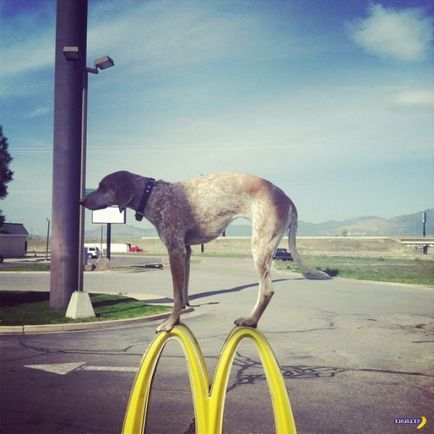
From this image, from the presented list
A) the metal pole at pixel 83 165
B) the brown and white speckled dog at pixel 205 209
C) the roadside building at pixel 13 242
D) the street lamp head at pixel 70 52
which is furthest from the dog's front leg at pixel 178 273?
the roadside building at pixel 13 242

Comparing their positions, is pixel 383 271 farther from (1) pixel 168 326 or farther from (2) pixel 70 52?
(1) pixel 168 326

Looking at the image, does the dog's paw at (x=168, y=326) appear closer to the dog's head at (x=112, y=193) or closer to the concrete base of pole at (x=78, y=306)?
the dog's head at (x=112, y=193)

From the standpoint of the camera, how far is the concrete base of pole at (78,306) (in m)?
9.95

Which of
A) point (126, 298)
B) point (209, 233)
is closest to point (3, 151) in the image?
point (126, 298)

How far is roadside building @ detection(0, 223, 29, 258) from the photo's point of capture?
4784 centimetres

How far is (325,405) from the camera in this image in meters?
5.26

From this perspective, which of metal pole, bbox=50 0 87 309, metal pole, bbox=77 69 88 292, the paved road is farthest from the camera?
metal pole, bbox=50 0 87 309

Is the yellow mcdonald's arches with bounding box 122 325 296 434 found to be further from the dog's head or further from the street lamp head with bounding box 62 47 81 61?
the street lamp head with bounding box 62 47 81 61

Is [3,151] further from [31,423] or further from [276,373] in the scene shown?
[276,373]

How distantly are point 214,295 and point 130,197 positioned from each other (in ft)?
45.4

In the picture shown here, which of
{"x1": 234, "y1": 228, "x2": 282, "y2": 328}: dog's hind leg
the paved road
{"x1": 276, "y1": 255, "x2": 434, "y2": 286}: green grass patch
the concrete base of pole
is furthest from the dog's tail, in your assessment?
{"x1": 276, "y1": 255, "x2": 434, "y2": 286}: green grass patch

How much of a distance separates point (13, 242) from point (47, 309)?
139ft

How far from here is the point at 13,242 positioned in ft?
160

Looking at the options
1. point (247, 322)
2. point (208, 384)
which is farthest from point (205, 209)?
point (208, 384)
